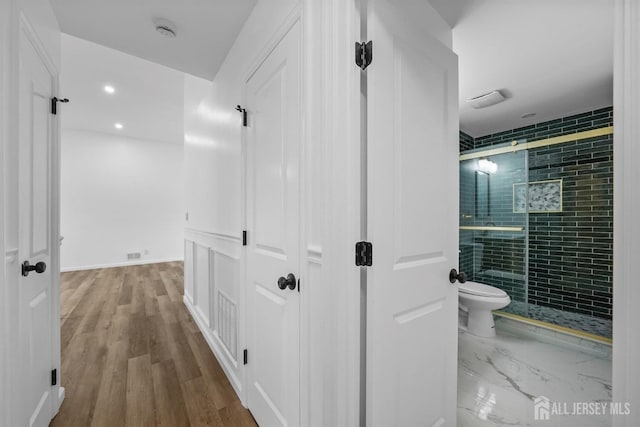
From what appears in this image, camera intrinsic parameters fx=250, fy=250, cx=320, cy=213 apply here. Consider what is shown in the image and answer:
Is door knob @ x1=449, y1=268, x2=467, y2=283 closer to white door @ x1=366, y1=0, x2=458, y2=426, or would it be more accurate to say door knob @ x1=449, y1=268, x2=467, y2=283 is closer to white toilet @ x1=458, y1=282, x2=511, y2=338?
white door @ x1=366, y1=0, x2=458, y2=426

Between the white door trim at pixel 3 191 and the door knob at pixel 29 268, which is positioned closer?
the white door trim at pixel 3 191

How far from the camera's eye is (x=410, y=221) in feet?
3.41

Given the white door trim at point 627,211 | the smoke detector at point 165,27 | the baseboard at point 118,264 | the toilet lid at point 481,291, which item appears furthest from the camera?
the baseboard at point 118,264

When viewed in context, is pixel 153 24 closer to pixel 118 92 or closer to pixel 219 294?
pixel 219 294

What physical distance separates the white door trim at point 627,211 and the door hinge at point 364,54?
62cm

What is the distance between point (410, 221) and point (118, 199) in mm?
6583

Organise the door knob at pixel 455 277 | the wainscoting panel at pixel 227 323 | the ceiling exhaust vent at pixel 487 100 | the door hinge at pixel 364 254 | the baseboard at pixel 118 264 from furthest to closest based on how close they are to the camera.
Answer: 1. the baseboard at pixel 118 264
2. the ceiling exhaust vent at pixel 487 100
3. the wainscoting panel at pixel 227 323
4. the door knob at pixel 455 277
5. the door hinge at pixel 364 254

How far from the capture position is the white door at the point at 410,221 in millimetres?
929

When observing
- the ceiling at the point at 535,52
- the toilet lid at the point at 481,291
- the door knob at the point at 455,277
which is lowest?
the toilet lid at the point at 481,291

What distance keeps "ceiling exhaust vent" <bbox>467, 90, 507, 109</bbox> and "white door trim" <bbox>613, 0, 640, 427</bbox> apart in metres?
2.22

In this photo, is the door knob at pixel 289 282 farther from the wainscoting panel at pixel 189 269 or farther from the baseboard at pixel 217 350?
the wainscoting panel at pixel 189 269

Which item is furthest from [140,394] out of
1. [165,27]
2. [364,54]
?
[165,27]

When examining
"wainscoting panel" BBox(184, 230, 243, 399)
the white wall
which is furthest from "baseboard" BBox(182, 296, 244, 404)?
the white wall

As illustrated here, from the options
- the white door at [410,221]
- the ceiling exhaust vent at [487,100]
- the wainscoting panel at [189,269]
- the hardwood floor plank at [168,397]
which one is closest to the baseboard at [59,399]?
the hardwood floor plank at [168,397]
